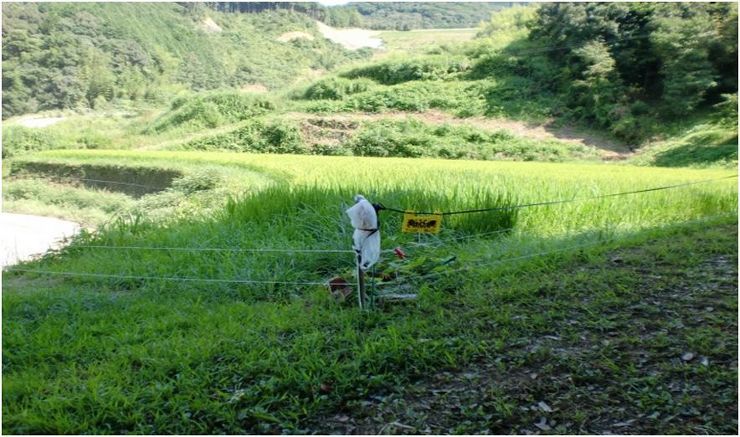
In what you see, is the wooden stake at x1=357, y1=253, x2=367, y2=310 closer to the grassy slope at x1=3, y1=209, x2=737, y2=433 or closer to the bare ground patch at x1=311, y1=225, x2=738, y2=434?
the grassy slope at x1=3, y1=209, x2=737, y2=433

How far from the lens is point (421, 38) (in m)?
43.7

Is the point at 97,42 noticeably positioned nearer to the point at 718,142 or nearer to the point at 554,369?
the point at 718,142

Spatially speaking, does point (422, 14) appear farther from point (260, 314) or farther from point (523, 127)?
point (260, 314)

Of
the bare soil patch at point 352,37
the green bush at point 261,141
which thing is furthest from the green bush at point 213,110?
the bare soil patch at point 352,37

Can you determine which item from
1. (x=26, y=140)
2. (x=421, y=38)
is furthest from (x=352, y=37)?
(x=26, y=140)

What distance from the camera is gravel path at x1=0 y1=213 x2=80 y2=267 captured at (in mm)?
9578

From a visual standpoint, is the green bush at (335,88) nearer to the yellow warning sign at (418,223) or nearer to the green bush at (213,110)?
the green bush at (213,110)

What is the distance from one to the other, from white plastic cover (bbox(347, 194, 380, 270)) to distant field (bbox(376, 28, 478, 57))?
3495 cm

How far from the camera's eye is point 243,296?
439 centimetres

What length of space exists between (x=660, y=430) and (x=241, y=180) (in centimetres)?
1032

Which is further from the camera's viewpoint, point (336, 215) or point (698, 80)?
→ point (698, 80)

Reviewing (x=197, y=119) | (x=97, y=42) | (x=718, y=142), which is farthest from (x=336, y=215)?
(x=97, y=42)

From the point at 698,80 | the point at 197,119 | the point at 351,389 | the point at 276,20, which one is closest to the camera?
the point at 351,389

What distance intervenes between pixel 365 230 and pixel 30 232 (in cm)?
1078
